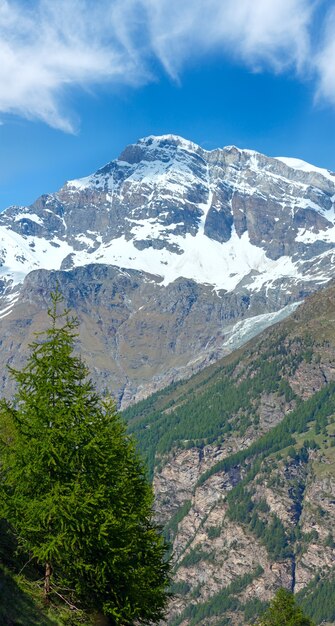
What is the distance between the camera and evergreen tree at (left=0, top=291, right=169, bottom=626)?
31766mm

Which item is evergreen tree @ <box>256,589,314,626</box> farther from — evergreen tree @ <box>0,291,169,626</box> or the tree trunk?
the tree trunk

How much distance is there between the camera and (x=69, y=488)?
105 feet

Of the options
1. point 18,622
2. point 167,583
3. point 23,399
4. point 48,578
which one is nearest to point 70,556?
point 48,578

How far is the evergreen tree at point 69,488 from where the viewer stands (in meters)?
31.8

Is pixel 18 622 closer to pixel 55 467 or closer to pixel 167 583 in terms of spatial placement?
pixel 55 467

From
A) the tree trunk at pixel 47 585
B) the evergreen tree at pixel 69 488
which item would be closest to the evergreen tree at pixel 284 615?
the evergreen tree at pixel 69 488

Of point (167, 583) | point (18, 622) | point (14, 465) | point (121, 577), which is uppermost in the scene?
point (14, 465)

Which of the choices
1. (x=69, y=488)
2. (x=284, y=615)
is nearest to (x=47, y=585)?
(x=69, y=488)

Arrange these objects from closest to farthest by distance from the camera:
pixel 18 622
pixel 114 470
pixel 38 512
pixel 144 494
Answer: pixel 18 622 → pixel 38 512 → pixel 114 470 → pixel 144 494

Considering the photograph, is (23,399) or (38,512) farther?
(23,399)

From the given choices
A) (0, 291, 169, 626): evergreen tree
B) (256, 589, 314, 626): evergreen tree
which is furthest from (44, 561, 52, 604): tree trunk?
(256, 589, 314, 626): evergreen tree

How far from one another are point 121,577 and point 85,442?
7.54m

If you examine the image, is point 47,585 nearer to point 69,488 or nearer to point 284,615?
point 69,488

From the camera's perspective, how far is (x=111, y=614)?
34844 millimetres
